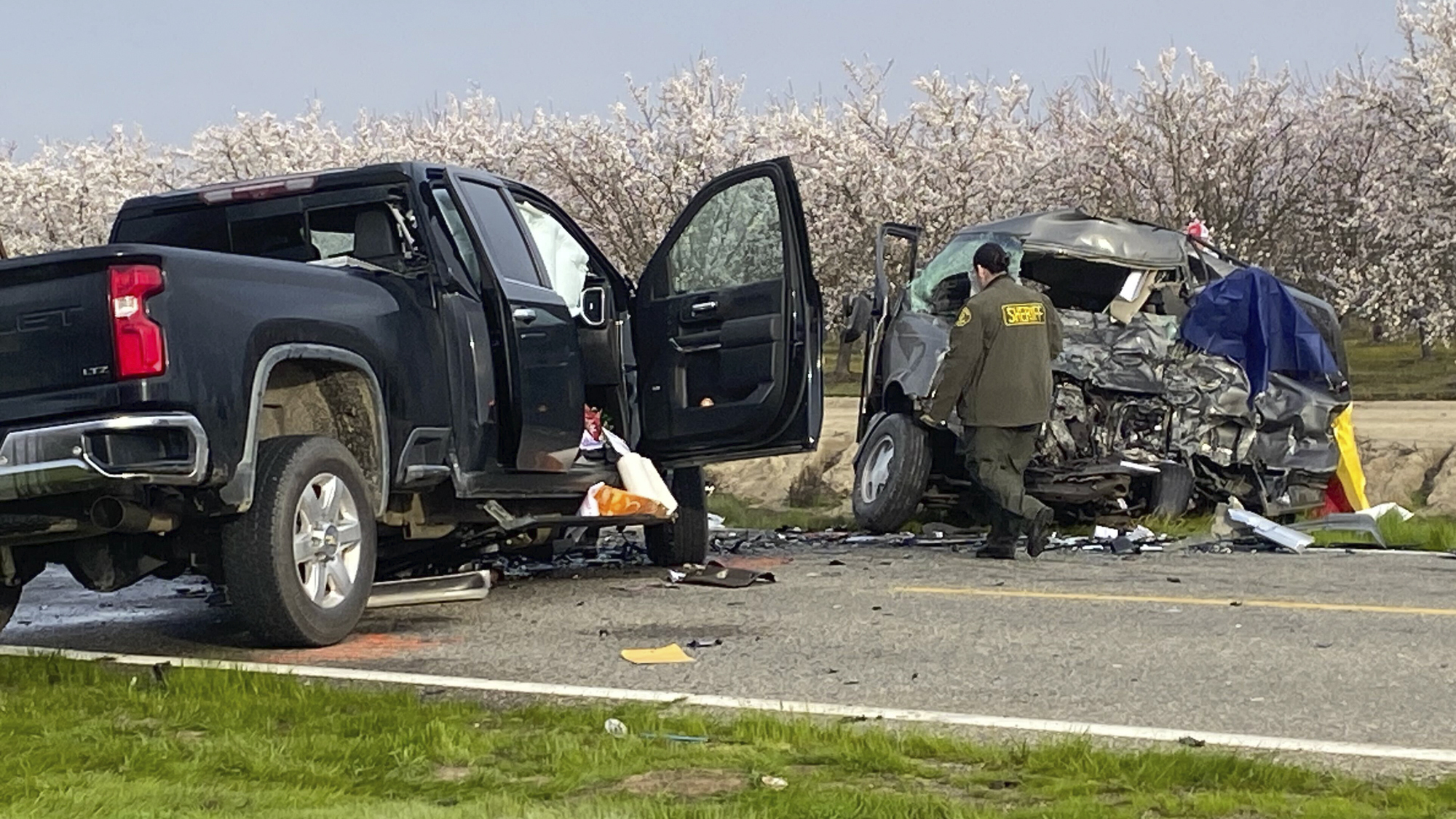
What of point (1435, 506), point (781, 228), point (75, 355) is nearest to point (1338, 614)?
point (781, 228)

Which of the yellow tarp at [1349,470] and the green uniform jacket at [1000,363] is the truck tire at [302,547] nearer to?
the green uniform jacket at [1000,363]

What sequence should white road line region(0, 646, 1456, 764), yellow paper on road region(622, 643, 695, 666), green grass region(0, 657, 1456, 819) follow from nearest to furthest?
green grass region(0, 657, 1456, 819), white road line region(0, 646, 1456, 764), yellow paper on road region(622, 643, 695, 666)

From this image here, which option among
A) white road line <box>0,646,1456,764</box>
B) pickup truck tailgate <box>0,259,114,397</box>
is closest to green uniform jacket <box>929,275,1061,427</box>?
white road line <box>0,646,1456,764</box>

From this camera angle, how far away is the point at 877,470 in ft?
42.3

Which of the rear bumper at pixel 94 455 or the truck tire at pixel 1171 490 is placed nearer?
the rear bumper at pixel 94 455

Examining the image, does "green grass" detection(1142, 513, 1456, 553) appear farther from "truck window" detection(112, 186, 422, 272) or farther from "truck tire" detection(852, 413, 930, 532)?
"truck window" detection(112, 186, 422, 272)

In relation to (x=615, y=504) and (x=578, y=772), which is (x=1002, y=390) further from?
(x=578, y=772)

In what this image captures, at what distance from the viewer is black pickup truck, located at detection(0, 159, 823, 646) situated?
638 centimetres

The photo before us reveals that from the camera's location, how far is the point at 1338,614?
776 cm

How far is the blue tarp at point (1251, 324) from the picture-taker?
1294cm

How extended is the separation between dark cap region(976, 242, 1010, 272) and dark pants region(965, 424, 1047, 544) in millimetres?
945

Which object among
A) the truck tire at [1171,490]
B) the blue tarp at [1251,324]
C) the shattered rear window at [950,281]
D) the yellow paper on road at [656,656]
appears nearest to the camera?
the yellow paper on road at [656,656]

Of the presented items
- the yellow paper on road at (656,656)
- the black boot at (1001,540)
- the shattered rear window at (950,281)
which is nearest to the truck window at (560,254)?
the yellow paper on road at (656,656)

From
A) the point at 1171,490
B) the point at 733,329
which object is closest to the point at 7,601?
the point at 733,329
